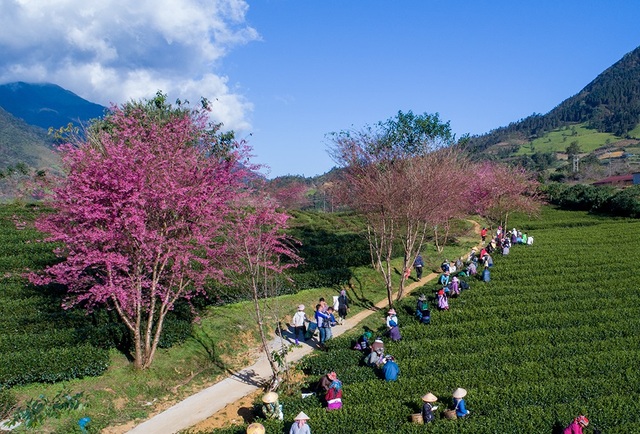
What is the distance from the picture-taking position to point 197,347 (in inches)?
704

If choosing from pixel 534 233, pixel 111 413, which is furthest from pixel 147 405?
pixel 534 233

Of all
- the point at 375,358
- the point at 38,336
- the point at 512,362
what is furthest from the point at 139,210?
the point at 512,362

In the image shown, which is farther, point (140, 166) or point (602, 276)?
point (602, 276)

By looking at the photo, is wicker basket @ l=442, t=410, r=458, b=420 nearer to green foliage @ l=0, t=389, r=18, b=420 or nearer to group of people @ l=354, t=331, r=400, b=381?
group of people @ l=354, t=331, r=400, b=381

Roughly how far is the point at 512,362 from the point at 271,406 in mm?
7760

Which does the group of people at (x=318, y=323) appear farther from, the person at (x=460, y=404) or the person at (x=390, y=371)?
the person at (x=460, y=404)

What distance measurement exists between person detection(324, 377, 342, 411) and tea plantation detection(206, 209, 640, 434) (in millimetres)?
373

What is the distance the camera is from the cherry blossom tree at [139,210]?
14.5 m

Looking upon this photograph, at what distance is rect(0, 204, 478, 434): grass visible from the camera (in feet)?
45.2

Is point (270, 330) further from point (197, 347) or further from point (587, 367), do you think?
point (587, 367)

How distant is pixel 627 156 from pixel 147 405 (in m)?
142

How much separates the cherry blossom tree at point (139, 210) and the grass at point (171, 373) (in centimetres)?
75

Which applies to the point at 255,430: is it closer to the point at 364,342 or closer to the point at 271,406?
the point at 271,406

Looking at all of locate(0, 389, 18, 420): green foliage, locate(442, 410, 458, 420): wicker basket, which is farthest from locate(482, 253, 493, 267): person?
locate(0, 389, 18, 420): green foliage
